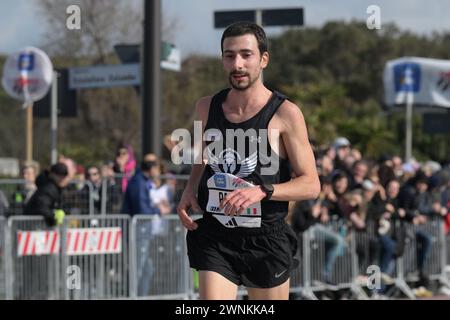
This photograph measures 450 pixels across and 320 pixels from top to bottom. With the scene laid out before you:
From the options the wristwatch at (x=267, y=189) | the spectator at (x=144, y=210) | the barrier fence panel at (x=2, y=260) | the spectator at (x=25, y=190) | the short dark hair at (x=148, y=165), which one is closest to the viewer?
the wristwatch at (x=267, y=189)

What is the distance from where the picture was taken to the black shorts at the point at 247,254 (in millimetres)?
6066

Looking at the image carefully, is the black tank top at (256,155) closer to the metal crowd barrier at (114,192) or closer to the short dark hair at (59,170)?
the short dark hair at (59,170)

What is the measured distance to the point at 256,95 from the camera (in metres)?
6.03

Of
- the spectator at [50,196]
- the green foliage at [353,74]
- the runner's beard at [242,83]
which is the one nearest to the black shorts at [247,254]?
the runner's beard at [242,83]

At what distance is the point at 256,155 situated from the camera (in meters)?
5.97

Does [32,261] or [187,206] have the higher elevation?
[187,206]

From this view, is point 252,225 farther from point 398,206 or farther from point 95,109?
point 95,109

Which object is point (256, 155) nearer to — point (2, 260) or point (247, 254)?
point (247, 254)

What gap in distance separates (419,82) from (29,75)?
950 centimetres

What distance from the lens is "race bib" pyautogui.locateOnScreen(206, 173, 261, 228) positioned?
5961 mm

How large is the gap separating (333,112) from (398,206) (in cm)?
2694

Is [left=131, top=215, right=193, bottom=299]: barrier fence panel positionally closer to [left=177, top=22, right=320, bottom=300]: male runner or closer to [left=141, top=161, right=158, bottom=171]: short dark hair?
[left=141, top=161, right=158, bottom=171]: short dark hair

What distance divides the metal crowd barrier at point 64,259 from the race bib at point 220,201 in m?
5.28

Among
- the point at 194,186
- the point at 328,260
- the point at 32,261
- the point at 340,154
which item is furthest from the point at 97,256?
the point at 194,186
